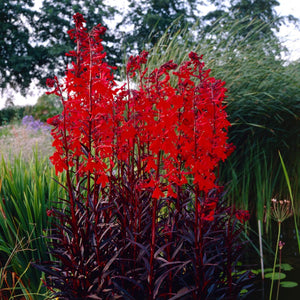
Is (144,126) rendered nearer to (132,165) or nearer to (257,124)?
(132,165)

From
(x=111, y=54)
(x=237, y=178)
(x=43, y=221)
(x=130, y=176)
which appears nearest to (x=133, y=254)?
(x=130, y=176)

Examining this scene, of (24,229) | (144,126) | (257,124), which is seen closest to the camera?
(144,126)

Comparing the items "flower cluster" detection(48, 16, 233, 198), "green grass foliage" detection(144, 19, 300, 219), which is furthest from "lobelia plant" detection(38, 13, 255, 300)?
Answer: "green grass foliage" detection(144, 19, 300, 219)

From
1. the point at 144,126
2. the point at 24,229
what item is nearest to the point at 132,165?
the point at 144,126

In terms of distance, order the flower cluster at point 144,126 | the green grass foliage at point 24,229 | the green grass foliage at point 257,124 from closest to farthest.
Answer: the flower cluster at point 144,126 < the green grass foliage at point 24,229 < the green grass foliage at point 257,124

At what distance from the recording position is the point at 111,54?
2341 centimetres

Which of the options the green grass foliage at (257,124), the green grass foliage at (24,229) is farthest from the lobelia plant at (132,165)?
the green grass foliage at (257,124)

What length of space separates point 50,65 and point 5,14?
160 inches

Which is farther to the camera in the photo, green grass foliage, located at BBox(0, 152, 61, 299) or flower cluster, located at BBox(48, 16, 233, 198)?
green grass foliage, located at BBox(0, 152, 61, 299)

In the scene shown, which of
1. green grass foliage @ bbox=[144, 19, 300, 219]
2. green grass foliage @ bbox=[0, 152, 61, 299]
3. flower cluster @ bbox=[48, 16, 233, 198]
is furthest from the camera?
green grass foliage @ bbox=[144, 19, 300, 219]

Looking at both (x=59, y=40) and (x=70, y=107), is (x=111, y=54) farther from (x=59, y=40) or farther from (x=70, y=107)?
(x=70, y=107)

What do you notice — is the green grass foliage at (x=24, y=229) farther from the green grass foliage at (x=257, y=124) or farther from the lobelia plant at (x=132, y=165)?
the green grass foliage at (x=257, y=124)

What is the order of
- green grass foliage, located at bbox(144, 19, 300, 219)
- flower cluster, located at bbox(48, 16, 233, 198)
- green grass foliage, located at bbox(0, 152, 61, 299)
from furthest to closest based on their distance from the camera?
green grass foliage, located at bbox(144, 19, 300, 219)
green grass foliage, located at bbox(0, 152, 61, 299)
flower cluster, located at bbox(48, 16, 233, 198)

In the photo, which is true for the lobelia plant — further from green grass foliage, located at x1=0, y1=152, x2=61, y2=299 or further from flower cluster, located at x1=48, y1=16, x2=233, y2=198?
green grass foliage, located at x1=0, y1=152, x2=61, y2=299
